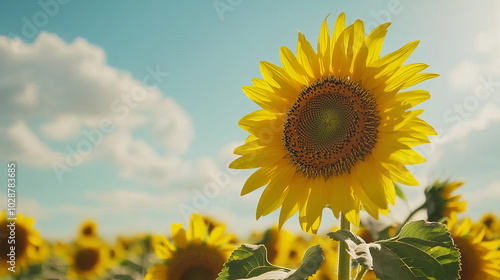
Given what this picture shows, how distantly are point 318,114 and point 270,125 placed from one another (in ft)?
1.24

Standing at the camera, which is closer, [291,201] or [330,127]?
[291,201]

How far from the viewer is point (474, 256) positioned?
167 inches

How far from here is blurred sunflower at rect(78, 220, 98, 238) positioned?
918 cm

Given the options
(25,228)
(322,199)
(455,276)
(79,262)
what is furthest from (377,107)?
(79,262)

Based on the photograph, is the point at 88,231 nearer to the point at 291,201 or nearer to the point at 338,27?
the point at 291,201

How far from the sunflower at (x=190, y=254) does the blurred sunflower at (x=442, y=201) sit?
2262 millimetres

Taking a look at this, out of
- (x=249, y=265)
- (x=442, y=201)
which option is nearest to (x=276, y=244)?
(x=442, y=201)

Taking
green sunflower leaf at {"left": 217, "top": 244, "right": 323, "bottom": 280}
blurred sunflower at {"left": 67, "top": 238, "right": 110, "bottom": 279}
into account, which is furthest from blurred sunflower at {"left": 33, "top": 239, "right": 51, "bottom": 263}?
green sunflower leaf at {"left": 217, "top": 244, "right": 323, "bottom": 280}

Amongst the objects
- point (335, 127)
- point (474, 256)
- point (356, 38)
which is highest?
point (356, 38)

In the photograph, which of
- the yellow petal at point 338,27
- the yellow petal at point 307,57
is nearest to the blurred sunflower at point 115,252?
the yellow petal at point 307,57

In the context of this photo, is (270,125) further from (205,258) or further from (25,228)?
(25,228)

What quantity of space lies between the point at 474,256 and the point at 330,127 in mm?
2288

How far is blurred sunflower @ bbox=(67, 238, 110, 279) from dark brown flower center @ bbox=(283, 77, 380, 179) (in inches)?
227

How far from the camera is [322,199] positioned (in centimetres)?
298
